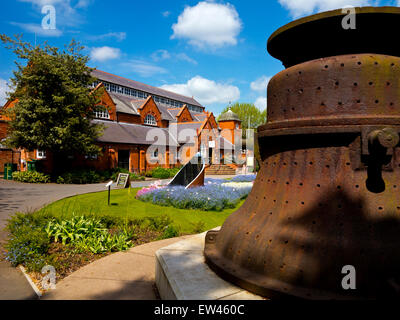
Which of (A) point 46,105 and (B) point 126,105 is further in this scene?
(B) point 126,105

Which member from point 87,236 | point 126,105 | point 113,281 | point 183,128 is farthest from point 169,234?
point 183,128

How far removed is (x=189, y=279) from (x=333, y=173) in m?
1.72

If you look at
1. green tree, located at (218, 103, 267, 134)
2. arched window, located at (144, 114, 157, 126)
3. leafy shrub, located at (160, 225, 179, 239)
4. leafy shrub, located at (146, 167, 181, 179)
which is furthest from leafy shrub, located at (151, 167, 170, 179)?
green tree, located at (218, 103, 267, 134)

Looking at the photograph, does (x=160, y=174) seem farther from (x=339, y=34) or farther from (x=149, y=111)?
(x=339, y=34)

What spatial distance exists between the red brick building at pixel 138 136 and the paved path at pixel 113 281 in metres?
21.6

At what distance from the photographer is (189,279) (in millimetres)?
2762

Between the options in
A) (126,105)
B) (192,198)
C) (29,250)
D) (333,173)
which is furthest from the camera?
(126,105)

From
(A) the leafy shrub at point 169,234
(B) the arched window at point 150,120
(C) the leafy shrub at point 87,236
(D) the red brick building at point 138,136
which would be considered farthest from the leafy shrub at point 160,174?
(A) the leafy shrub at point 169,234

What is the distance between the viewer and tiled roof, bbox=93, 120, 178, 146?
92.2ft

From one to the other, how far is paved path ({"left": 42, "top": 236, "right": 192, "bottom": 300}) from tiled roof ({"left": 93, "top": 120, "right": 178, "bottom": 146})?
23.4 metres

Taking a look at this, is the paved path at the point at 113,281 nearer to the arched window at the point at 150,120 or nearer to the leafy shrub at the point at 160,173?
the leafy shrub at the point at 160,173

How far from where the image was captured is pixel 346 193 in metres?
2.49

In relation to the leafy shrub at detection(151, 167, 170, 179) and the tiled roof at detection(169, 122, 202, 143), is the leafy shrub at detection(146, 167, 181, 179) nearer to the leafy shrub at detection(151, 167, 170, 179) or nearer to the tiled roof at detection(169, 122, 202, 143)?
the leafy shrub at detection(151, 167, 170, 179)
